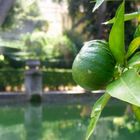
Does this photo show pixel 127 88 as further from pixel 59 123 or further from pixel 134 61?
pixel 59 123

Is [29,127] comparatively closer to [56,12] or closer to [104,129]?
[104,129]

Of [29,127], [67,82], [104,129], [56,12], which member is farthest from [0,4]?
[56,12]

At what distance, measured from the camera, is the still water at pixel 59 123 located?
7.36 m

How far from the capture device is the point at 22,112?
391 inches

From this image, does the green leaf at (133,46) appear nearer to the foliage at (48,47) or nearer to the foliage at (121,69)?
the foliage at (121,69)

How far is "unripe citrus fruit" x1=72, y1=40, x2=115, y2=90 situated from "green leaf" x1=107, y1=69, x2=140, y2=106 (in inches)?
1.4

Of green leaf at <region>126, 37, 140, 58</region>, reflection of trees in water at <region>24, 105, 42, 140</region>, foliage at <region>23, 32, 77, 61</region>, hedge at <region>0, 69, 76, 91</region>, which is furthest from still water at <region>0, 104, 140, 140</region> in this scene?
green leaf at <region>126, 37, 140, 58</region>

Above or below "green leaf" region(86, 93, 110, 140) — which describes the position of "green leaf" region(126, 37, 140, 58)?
above

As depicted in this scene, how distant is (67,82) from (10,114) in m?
3.64

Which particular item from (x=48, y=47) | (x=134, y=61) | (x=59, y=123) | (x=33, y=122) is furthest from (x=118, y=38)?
(x=48, y=47)

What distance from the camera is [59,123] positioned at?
8891 mm

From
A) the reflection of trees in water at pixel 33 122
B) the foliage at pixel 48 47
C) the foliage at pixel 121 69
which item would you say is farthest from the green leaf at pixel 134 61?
the foliage at pixel 48 47

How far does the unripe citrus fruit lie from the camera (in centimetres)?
67

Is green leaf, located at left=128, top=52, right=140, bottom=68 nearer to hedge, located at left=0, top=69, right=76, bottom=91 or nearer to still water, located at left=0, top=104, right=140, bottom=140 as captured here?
still water, located at left=0, top=104, right=140, bottom=140
